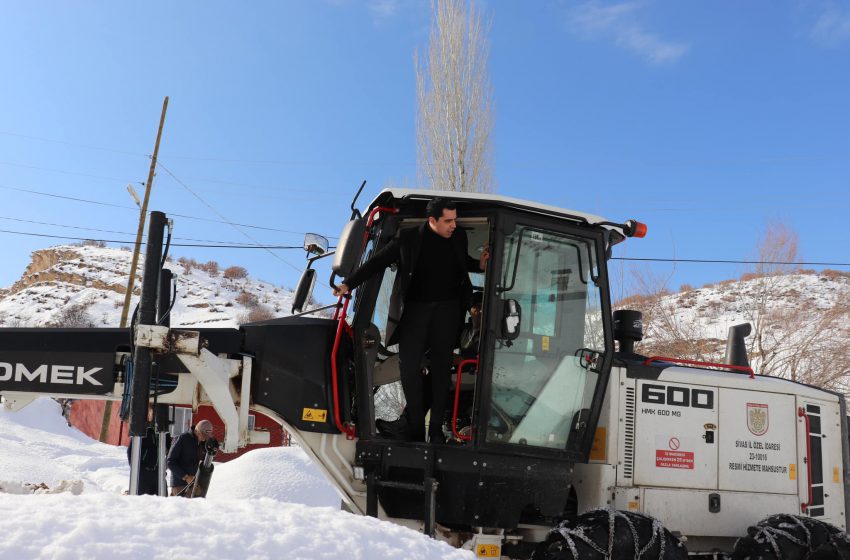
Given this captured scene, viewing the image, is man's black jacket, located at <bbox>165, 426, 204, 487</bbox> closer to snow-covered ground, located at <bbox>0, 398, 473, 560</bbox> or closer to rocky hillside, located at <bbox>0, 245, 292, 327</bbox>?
snow-covered ground, located at <bbox>0, 398, 473, 560</bbox>

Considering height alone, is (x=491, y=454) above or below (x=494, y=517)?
above

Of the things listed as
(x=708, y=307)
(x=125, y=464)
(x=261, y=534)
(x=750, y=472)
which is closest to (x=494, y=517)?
(x=750, y=472)

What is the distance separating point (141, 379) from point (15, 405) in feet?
3.63

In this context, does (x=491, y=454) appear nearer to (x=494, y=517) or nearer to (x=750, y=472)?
(x=494, y=517)

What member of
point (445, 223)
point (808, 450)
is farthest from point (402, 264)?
point (808, 450)

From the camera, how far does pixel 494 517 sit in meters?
4.74

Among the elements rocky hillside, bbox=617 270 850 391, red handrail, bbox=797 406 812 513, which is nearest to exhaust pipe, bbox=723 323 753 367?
red handrail, bbox=797 406 812 513

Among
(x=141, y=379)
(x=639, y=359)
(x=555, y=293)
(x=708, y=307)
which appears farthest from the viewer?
(x=708, y=307)

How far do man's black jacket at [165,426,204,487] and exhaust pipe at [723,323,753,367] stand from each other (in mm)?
5859

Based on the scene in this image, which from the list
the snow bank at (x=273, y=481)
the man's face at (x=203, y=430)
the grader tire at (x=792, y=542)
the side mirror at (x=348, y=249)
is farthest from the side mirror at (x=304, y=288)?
the snow bank at (x=273, y=481)

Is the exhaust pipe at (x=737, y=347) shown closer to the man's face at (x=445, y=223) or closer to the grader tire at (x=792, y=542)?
the grader tire at (x=792, y=542)

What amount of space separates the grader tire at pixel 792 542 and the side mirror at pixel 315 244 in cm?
337

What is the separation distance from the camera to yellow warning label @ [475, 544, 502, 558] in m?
4.75

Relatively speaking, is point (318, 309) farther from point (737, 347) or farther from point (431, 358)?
point (737, 347)
